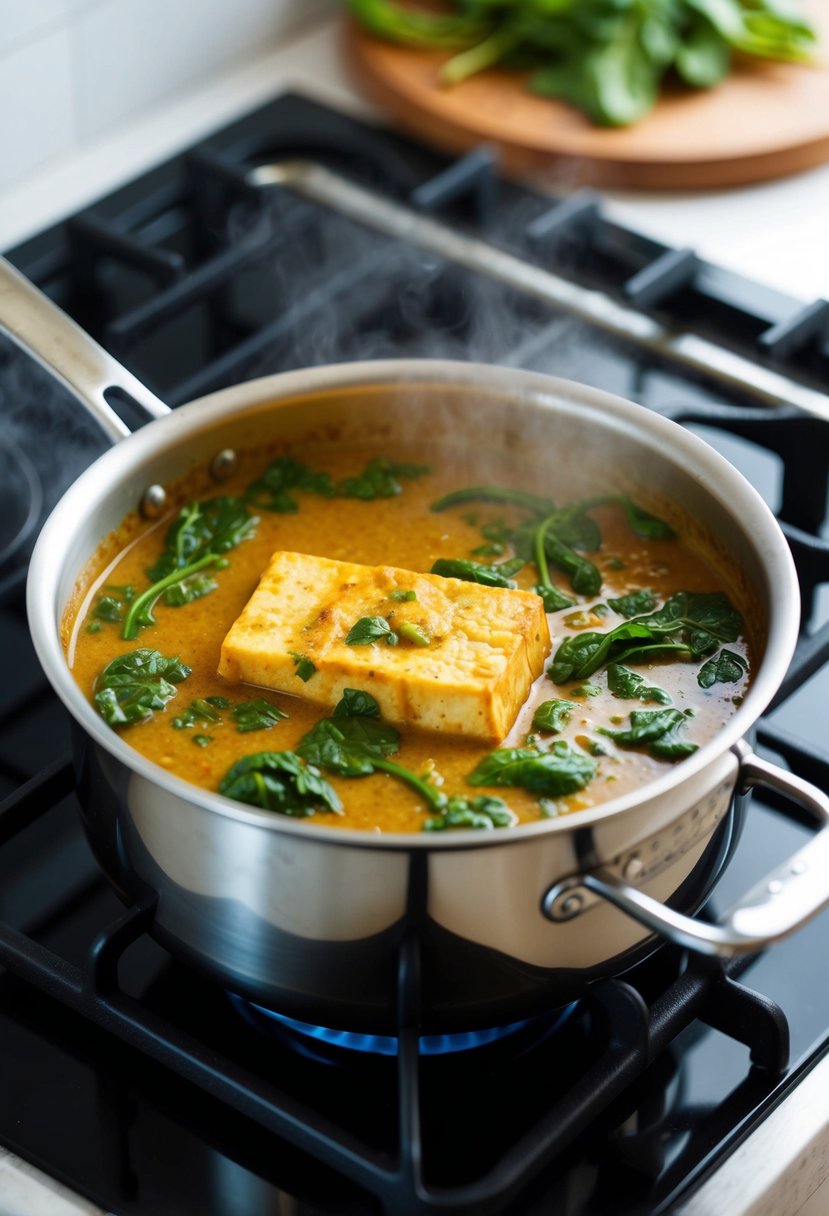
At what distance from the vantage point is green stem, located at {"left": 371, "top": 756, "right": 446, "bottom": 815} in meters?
1.21

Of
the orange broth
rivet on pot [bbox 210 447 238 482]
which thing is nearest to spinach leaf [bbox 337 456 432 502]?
the orange broth

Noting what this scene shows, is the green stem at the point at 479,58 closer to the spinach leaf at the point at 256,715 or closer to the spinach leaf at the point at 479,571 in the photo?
the spinach leaf at the point at 479,571

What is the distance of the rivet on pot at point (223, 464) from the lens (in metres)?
1.53

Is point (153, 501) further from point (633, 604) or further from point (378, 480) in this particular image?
point (633, 604)

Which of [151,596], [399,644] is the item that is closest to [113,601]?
[151,596]

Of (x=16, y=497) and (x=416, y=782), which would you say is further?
(x=16, y=497)

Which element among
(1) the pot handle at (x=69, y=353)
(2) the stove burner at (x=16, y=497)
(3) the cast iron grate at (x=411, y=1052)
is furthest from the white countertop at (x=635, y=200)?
(3) the cast iron grate at (x=411, y=1052)

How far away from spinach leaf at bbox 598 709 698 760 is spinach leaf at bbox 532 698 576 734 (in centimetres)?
3

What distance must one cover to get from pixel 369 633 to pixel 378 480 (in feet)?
1.00

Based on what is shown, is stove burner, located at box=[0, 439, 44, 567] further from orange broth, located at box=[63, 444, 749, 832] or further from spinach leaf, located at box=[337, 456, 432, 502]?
spinach leaf, located at box=[337, 456, 432, 502]

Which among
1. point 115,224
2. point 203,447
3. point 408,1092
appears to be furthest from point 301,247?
point 408,1092

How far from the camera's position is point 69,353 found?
4.57 feet

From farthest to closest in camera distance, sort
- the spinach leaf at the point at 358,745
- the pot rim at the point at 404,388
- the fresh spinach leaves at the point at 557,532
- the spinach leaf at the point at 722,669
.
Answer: the fresh spinach leaves at the point at 557,532
the spinach leaf at the point at 722,669
the spinach leaf at the point at 358,745
the pot rim at the point at 404,388

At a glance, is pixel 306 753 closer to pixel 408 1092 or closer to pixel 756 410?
pixel 408 1092
